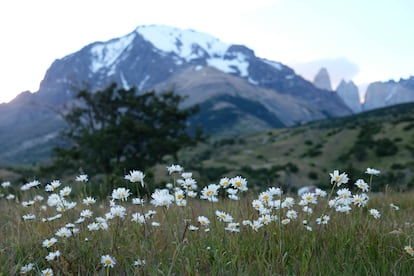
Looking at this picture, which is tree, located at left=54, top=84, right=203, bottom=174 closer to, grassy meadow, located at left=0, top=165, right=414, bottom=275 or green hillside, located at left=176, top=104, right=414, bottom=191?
green hillside, located at left=176, top=104, right=414, bottom=191

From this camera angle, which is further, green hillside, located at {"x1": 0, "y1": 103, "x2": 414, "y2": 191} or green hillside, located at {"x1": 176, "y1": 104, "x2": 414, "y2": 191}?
green hillside, located at {"x1": 176, "y1": 104, "x2": 414, "y2": 191}

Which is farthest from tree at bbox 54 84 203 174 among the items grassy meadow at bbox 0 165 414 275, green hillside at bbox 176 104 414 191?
grassy meadow at bbox 0 165 414 275

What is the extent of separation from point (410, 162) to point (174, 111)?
24.4 meters

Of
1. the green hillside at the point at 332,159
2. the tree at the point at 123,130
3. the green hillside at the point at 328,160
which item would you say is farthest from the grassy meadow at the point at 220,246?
the green hillside at the point at 332,159

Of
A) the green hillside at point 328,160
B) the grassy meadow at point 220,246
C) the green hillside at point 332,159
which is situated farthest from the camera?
the green hillside at point 332,159

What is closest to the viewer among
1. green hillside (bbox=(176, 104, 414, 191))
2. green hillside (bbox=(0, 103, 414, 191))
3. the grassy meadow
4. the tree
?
the grassy meadow

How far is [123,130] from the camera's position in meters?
26.4

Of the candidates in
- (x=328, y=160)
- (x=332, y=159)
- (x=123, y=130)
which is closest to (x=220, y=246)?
(x=123, y=130)

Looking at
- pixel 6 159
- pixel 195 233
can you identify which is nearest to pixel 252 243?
pixel 195 233

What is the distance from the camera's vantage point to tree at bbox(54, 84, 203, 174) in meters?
26.0

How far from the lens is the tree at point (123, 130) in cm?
2600

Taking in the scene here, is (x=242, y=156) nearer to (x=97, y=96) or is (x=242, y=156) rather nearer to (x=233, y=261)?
(x=97, y=96)

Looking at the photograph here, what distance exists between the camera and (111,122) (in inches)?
1124

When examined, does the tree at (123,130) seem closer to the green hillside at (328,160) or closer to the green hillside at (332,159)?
the green hillside at (328,160)
